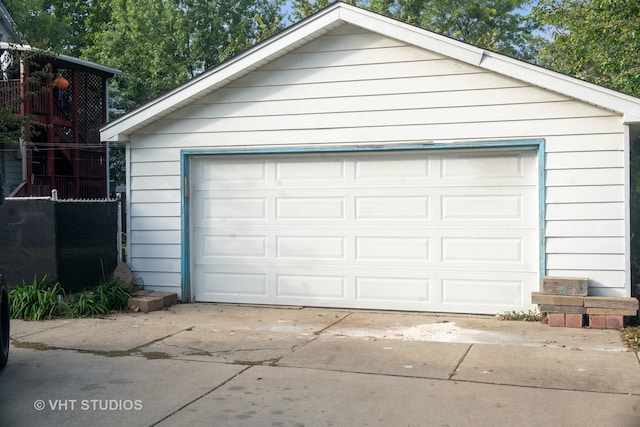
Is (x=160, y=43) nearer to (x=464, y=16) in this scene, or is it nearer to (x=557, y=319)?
(x=464, y=16)

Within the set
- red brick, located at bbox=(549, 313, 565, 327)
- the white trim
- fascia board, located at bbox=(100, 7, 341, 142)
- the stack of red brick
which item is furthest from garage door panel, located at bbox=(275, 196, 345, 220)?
the white trim

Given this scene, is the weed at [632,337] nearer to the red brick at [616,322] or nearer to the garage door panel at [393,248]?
the red brick at [616,322]

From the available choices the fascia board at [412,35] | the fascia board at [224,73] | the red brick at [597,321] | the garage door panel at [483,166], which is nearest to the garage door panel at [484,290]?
the red brick at [597,321]

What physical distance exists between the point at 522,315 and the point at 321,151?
11.4ft

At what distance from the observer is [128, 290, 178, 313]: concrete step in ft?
31.1


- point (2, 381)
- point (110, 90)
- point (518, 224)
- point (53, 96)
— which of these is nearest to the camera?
point (2, 381)

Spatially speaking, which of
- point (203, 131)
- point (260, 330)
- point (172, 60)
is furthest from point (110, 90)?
point (260, 330)

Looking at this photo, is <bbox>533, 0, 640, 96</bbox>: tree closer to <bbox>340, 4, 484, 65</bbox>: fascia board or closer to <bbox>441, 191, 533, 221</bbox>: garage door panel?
<bbox>340, 4, 484, 65</bbox>: fascia board

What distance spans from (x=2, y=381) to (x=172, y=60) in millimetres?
23626

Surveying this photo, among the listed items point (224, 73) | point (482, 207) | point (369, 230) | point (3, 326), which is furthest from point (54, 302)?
point (482, 207)

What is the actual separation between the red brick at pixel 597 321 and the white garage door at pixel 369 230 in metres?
0.89

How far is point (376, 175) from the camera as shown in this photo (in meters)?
9.48

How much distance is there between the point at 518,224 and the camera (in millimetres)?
8867

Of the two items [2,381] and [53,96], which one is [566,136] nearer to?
[2,381]
